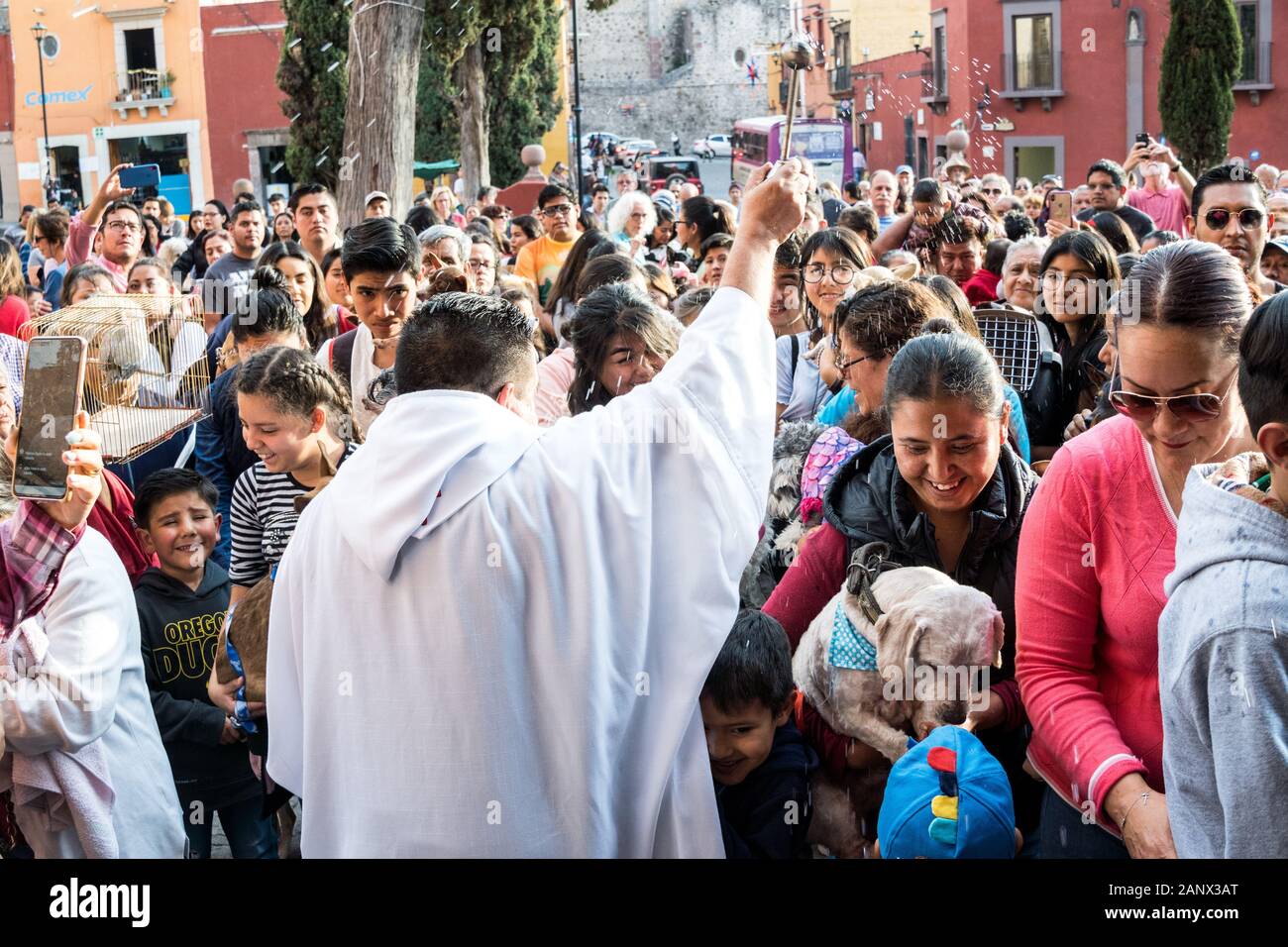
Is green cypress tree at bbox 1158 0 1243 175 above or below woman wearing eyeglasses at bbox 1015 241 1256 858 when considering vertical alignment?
above

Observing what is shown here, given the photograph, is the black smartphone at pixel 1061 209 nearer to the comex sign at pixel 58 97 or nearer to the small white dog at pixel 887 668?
the small white dog at pixel 887 668

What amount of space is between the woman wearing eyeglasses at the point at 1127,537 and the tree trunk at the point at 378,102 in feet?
32.4

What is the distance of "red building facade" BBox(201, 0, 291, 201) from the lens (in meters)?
36.2

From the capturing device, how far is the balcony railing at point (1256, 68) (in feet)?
99.6

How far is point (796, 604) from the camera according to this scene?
9.94ft

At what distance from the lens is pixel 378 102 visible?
11844 mm

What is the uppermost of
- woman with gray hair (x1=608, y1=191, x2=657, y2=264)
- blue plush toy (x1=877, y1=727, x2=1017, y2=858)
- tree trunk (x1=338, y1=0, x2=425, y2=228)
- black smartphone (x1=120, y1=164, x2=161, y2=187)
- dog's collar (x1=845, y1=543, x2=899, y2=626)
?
tree trunk (x1=338, y1=0, x2=425, y2=228)

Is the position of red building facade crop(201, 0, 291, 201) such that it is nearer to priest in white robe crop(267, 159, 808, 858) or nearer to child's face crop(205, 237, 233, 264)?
child's face crop(205, 237, 233, 264)

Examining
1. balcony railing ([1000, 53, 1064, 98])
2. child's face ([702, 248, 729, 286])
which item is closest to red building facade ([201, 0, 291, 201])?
balcony railing ([1000, 53, 1064, 98])

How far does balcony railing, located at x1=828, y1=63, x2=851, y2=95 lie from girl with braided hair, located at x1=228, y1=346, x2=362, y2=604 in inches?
1060

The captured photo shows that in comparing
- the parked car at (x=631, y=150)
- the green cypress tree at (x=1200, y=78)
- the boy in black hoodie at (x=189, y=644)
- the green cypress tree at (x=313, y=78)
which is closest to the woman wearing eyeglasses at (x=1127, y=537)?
the boy in black hoodie at (x=189, y=644)

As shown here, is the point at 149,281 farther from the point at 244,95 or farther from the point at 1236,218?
the point at 244,95
